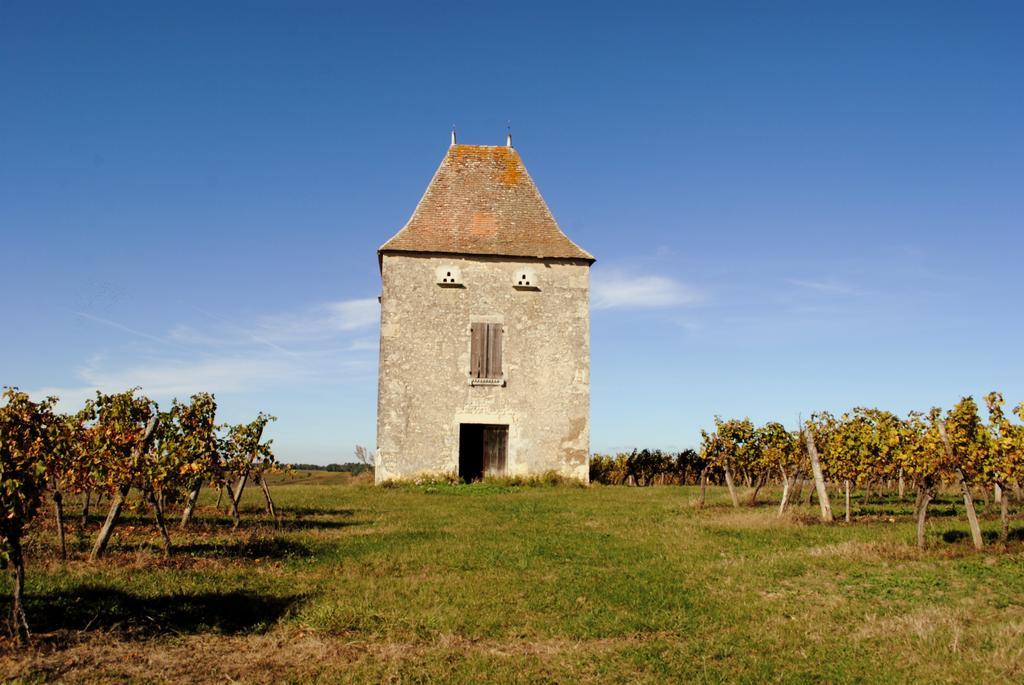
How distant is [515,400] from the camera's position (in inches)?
1022

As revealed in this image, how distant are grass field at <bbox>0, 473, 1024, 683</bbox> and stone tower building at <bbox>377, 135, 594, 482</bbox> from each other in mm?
11231

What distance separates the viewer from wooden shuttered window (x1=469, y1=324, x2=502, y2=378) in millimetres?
25938

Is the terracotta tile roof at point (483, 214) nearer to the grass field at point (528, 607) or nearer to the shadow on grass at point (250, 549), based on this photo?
the grass field at point (528, 607)

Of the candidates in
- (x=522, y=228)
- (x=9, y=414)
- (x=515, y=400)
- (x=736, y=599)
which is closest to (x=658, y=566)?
(x=736, y=599)

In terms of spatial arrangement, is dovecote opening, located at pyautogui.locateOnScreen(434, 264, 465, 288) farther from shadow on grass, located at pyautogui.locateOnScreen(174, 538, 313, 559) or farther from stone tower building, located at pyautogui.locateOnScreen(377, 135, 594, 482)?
shadow on grass, located at pyautogui.locateOnScreen(174, 538, 313, 559)

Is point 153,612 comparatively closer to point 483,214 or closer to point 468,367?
point 468,367

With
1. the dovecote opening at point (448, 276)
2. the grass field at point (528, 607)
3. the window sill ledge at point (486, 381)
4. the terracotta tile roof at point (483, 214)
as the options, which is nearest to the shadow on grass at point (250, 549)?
the grass field at point (528, 607)

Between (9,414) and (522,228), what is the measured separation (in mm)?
21480

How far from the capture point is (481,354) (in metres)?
26.0

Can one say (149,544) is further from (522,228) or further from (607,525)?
(522,228)

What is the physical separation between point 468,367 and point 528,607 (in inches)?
695

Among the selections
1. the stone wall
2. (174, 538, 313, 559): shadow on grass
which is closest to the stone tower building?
the stone wall

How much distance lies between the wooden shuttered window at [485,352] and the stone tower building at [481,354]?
0.11 ft

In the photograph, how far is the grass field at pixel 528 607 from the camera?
646cm
